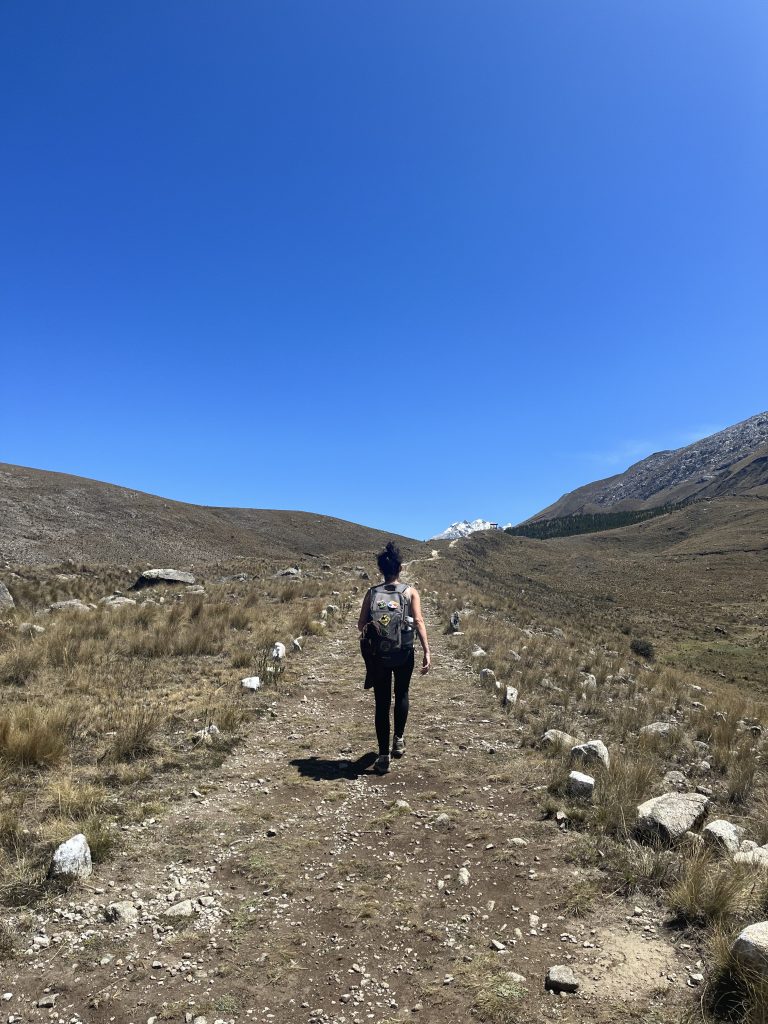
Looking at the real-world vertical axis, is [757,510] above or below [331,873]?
above

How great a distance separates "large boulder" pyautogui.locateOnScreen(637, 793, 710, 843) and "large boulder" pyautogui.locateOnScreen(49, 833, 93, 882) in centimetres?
474

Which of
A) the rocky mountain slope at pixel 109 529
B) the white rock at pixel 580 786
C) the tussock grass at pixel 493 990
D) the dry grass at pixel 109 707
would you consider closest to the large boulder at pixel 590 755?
the white rock at pixel 580 786

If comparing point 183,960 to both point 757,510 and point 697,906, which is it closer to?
point 697,906

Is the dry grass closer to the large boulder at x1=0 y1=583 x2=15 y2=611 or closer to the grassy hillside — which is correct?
the large boulder at x1=0 y1=583 x2=15 y2=611

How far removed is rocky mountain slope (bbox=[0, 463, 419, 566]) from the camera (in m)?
41.5

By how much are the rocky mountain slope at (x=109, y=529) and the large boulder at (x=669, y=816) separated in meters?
39.8

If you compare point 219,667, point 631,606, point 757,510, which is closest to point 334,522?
point 631,606

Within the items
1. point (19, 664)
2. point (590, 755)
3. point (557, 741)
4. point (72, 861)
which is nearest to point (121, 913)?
point (72, 861)

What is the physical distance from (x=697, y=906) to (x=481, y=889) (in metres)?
1.57

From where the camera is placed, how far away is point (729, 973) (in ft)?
9.98

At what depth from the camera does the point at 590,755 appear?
6637 mm

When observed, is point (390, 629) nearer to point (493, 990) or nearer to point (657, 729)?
point (493, 990)

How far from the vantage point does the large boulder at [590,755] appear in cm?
657

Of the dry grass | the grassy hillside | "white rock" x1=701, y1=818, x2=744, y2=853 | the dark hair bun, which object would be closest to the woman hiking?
the dark hair bun
